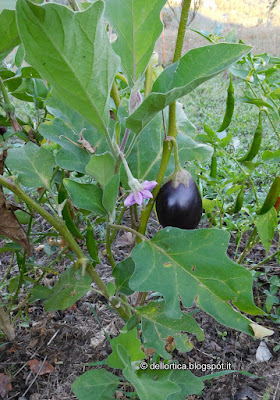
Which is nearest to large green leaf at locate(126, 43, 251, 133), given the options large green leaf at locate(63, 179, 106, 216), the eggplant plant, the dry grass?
the eggplant plant

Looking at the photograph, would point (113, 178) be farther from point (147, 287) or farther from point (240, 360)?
point (240, 360)

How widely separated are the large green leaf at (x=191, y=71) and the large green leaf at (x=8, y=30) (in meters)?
0.24

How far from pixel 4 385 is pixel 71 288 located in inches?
15.1

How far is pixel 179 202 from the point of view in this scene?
549 mm

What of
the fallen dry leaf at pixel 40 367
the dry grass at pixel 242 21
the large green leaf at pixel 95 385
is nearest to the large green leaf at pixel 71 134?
the large green leaf at pixel 95 385

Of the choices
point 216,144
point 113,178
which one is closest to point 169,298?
point 113,178

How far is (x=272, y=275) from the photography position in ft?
3.86

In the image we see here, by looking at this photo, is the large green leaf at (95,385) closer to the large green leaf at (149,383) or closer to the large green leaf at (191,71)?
the large green leaf at (149,383)

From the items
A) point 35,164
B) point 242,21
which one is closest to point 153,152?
point 35,164

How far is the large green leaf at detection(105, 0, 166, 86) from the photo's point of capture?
0.41m

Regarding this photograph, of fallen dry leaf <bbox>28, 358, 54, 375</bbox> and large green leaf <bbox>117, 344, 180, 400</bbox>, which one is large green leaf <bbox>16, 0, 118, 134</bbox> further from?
fallen dry leaf <bbox>28, 358, 54, 375</bbox>

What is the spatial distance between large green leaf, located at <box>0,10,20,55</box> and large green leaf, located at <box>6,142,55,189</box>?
0.17 m

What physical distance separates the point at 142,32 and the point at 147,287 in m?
0.32

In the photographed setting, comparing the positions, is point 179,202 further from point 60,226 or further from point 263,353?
point 263,353
